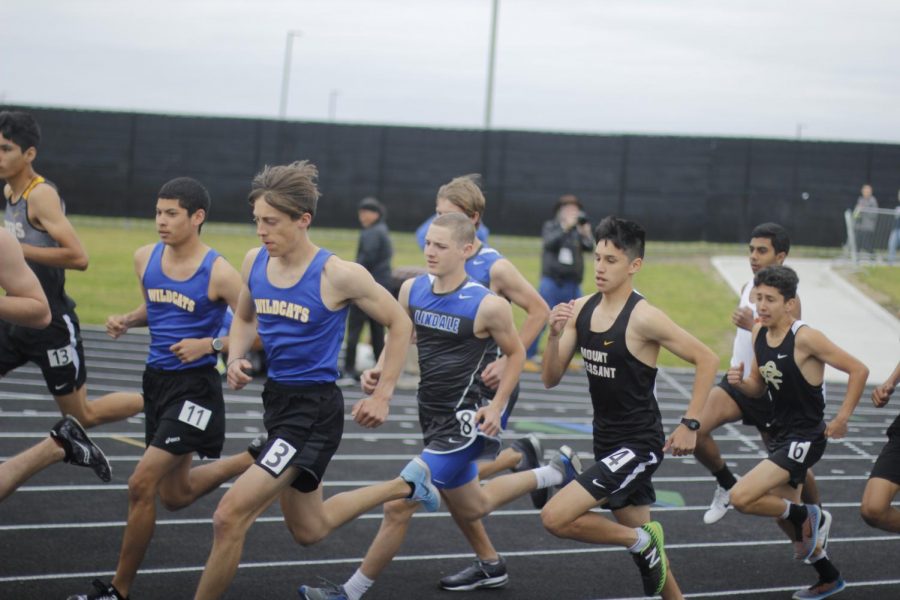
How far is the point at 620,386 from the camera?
18.6 ft

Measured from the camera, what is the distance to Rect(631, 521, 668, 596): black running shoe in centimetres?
548

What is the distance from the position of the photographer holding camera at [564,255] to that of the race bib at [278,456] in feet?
31.0

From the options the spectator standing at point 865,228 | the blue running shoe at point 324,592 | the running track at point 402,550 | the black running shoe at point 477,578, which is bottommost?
the running track at point 402,550

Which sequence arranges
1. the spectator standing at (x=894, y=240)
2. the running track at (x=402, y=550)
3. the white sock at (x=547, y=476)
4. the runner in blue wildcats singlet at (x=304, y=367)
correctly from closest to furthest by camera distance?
the runner in blue wildcats singlet at (x=304, y=367), the running track at (x=402, y=550), the white sock at (x=547, y=476), the spectator standing at (x=894, y=240)

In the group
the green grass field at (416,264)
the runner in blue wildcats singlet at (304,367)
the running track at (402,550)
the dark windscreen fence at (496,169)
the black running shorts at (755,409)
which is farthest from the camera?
the dark windscreen fence at (496,169)

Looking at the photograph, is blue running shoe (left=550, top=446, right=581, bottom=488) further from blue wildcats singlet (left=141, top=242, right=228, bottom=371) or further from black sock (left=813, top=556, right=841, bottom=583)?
blue wildcats singlet (left=141, top=242, right=228, bottom=371)

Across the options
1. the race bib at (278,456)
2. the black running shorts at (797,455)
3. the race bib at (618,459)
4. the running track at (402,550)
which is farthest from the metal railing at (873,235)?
the race bib at (278,456)

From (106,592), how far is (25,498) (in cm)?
233

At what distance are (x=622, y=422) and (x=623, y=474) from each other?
0.88 feet

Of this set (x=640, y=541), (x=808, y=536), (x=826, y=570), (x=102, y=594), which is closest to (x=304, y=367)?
(x=102, y=594)

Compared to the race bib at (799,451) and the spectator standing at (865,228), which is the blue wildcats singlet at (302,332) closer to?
the race bib at (799,451)

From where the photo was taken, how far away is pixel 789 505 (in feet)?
20.7

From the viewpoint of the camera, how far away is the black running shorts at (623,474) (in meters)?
5.56

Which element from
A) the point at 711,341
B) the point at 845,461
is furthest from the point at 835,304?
the point at 845,461
